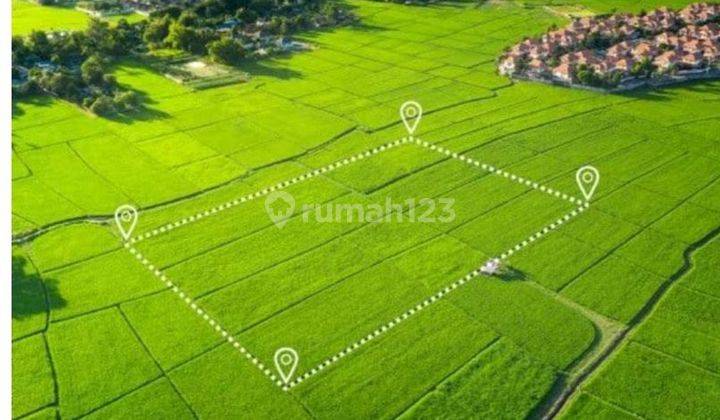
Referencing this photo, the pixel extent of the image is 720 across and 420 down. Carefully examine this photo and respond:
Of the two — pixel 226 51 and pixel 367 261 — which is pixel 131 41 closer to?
pixel 226 51

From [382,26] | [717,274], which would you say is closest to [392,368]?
[717,274]

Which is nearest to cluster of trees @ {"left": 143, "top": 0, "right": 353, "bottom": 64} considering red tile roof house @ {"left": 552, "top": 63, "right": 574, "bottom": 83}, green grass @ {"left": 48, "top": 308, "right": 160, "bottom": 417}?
red tile roof house @ {"left": 552, "top": 63, "right": 574, "bottom": 83}

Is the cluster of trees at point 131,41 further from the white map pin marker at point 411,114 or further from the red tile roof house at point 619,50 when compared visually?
the red tile roof house at point 619,50

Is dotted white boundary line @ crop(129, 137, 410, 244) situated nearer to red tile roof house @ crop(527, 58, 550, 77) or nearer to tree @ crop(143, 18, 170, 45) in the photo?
red tile roof house @ crop(527, 58, 550, 77)

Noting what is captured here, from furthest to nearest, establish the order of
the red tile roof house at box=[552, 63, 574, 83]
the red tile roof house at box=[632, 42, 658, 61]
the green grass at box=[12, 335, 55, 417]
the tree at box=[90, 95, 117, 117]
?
the red tile roof house at box=[632, 42, 658, 61] < the red tile roof house at box=[552, 63, 574, 83] < the tree at box=[90, 95, 117, 117] < the green grass at box=[12, 335, 55, 417]

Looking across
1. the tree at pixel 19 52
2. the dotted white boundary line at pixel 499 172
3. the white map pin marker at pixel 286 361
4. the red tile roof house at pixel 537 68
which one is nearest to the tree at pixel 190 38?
the tree at pixel 19 52
